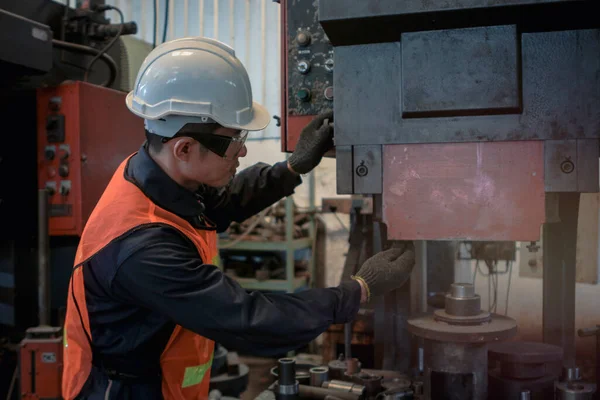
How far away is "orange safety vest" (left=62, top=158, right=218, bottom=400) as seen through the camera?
1.05 metres

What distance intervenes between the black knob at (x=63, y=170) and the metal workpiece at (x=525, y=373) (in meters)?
1.70

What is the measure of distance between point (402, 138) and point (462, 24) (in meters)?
0.21

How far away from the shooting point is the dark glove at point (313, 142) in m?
1.17

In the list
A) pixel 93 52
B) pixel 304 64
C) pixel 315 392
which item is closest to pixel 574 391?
pixel 315 392

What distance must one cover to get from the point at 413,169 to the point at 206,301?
0.44 meters

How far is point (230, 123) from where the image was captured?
1.13 m

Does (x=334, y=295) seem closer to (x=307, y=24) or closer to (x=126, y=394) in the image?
(x=126, y=394)

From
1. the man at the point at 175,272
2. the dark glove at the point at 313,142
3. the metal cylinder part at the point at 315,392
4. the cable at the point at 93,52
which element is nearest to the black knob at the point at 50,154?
the cable at the point at 93,52

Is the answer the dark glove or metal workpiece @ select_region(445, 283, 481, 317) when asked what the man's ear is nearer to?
the dark glove

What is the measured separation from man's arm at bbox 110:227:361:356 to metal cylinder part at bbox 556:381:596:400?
1.76 feet

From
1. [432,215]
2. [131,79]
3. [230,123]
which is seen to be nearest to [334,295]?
[432,215]

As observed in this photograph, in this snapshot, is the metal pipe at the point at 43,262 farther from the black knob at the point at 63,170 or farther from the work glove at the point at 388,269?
the work glove at the point at 388,269

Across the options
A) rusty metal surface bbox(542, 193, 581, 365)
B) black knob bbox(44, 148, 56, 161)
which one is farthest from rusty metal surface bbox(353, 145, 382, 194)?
black knob bbox(44, 148, 56, 161)

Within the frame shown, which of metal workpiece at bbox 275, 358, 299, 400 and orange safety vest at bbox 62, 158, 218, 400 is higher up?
orange safety vest at bbox 62, 158, 218, 400
